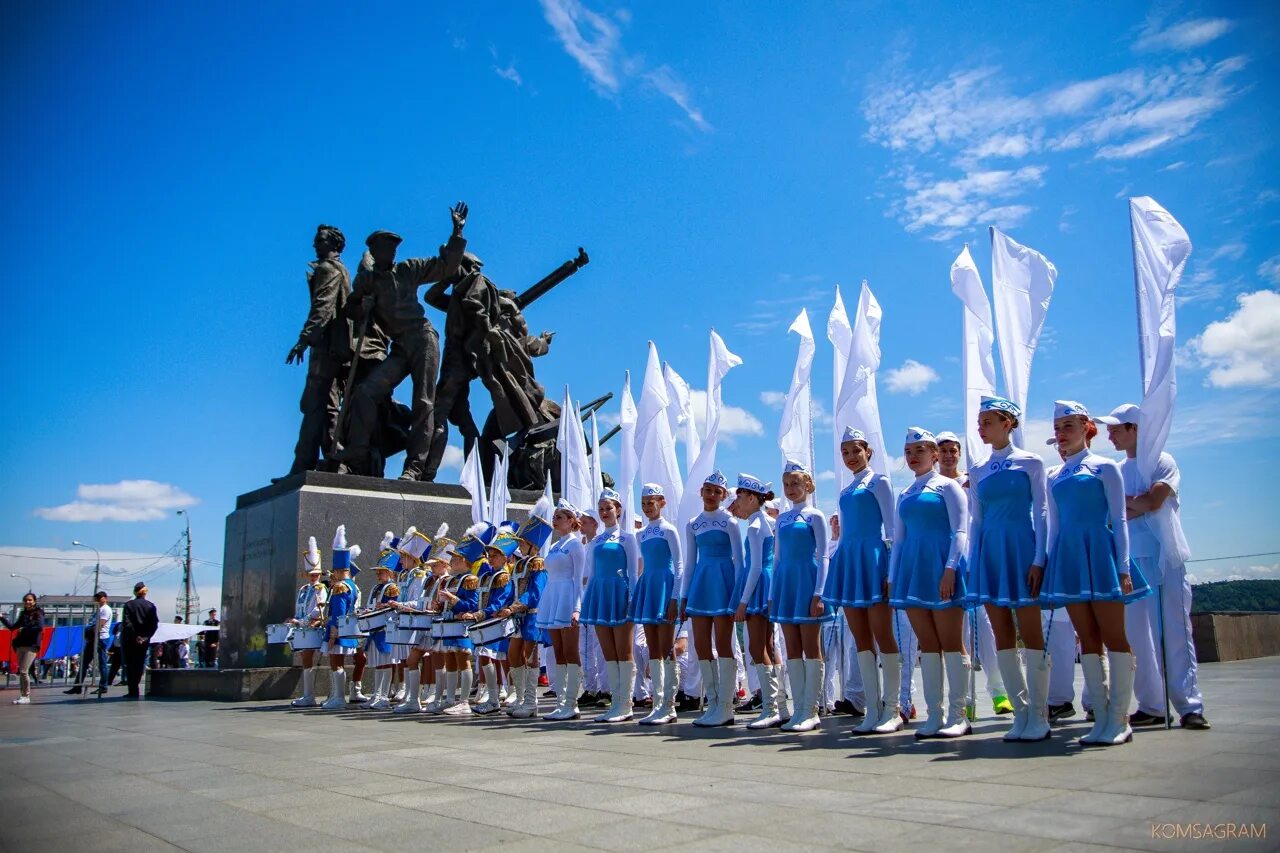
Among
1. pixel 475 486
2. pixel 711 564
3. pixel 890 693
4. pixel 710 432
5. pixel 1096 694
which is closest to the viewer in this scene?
pixel 1096 694

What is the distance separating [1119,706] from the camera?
19.2 feet

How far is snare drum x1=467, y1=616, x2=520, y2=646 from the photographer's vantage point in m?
10.3

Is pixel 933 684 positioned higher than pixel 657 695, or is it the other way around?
pixel 933 684

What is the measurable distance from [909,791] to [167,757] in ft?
19.3

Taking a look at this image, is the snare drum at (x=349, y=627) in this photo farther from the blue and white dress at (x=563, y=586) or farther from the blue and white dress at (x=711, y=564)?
the blue and white dress at (x=711, y=564)

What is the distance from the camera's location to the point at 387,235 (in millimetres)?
17938

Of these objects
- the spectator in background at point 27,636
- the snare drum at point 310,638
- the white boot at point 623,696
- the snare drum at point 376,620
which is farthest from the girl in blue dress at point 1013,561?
the spectator in background at point 27,636

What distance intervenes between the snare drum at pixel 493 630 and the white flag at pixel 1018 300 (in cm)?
562

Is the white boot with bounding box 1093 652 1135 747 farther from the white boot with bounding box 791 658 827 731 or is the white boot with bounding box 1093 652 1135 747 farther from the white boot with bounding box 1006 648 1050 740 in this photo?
the white boot with bounding box 791 658 827 731

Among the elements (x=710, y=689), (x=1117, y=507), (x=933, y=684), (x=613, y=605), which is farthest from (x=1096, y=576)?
(x=613, y=605)

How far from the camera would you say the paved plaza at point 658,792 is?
3770 mm

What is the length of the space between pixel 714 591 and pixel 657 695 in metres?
1.44

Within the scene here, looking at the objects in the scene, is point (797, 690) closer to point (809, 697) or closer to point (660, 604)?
point (809, 697)

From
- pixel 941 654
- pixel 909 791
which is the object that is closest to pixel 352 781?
pixel 909 791
